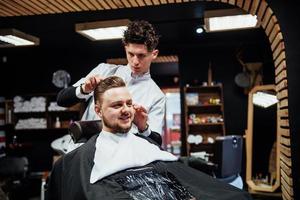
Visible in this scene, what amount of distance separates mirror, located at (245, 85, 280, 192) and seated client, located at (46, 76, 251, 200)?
425cm

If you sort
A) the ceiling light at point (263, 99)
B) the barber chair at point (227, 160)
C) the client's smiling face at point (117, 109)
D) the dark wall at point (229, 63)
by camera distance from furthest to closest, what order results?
the dark wall at point (229, 63), the ceiling light at point (263, 99), the barber chair at point (227, 160), the client's smiling face at point (117, 109)

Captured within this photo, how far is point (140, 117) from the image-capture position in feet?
7.11

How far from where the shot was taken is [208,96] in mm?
7723

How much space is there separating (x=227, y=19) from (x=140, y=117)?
123 inches

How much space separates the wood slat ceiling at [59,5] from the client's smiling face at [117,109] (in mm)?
2625

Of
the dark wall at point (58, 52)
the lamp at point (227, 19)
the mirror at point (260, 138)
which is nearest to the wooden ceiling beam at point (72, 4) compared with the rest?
the dark wall at point (58, 52)

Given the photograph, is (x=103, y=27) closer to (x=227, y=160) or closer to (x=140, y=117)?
(x=227, y=160)

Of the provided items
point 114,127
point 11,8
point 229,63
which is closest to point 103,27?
point 11,8

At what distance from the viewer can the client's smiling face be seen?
1943 mm

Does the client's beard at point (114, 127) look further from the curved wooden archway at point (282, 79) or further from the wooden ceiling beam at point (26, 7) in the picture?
the wooden ceiling beam at point (26, 7)

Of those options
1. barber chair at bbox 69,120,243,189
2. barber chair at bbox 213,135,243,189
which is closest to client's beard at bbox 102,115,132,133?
barber chair at bbox 69,120,243,189

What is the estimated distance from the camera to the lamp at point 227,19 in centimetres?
449

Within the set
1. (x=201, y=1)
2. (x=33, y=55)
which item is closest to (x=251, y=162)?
(x=201, y=1)

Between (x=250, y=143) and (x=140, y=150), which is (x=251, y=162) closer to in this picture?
(x=250, y=143)
